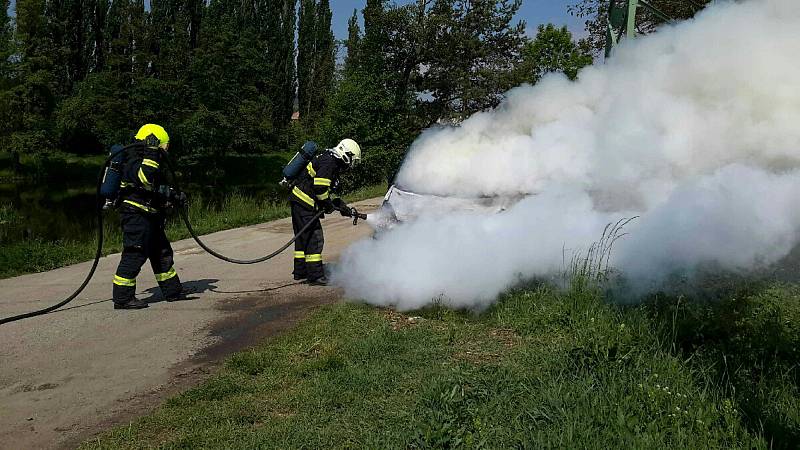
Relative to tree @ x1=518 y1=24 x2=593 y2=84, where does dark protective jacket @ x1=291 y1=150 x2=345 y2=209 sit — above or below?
below

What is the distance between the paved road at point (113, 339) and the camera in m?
4.74

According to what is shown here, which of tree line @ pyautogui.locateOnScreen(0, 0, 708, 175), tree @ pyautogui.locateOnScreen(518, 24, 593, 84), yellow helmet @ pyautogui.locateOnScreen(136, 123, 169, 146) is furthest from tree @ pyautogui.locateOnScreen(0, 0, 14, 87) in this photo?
yellow helmet @ pyautogui.locateOnScreen(136, 123, 169, 146)

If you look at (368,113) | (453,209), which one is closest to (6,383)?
(453,209)

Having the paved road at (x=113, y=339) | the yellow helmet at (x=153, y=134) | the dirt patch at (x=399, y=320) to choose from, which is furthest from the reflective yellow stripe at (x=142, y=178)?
the dirt patch at (x=399, y=320)

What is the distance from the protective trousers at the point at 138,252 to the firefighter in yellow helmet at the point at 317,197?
1.84 m

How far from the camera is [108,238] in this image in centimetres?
1318

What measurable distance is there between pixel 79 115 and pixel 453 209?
1366 inches

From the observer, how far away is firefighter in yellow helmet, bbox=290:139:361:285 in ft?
28.1

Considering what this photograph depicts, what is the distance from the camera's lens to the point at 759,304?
582cm

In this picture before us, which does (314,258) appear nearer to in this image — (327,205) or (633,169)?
(327,205)

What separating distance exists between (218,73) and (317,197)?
101 ft

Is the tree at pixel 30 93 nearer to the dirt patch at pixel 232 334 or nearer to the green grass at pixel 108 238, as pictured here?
the green grass at pixel 108 238

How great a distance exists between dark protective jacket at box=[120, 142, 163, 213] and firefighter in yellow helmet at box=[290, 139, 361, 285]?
196cm

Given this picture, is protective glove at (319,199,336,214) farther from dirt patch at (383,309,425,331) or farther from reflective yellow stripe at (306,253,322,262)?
dirt patch at (383,309,425,331)
